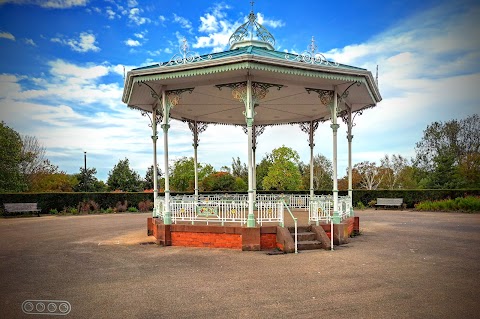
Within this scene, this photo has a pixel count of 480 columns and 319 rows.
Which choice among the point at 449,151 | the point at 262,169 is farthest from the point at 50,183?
the point at 449,151

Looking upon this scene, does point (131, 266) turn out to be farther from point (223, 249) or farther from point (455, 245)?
point (455, 245)

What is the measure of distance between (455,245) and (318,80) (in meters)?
6.87

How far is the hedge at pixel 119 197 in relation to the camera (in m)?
25.8

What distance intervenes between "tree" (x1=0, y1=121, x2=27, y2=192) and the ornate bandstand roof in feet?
66.9

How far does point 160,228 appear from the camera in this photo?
465 inches

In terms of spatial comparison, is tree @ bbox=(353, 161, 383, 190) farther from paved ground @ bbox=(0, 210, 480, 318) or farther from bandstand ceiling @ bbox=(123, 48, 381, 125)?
paved ground @ bbox=(0, 210, 480, 318)

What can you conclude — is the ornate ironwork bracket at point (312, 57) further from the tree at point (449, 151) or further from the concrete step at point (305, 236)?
the tree at point (449, 151)

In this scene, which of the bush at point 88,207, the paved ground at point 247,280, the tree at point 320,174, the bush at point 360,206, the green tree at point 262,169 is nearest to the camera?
the paved ground at point 247,280

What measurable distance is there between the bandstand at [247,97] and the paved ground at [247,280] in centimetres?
81

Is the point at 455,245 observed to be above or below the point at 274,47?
below

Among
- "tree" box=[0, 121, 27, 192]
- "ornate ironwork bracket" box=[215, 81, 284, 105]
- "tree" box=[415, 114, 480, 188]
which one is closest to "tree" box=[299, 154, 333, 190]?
"tree" box=[415, 114, 480, 188]

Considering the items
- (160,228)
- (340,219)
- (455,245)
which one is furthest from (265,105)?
(455,245)

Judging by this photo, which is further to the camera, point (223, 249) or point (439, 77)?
point (439, 77)

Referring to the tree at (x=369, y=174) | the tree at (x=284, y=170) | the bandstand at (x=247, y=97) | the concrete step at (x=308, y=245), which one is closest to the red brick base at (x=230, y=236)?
the bandstand at (x=247, y=97)
